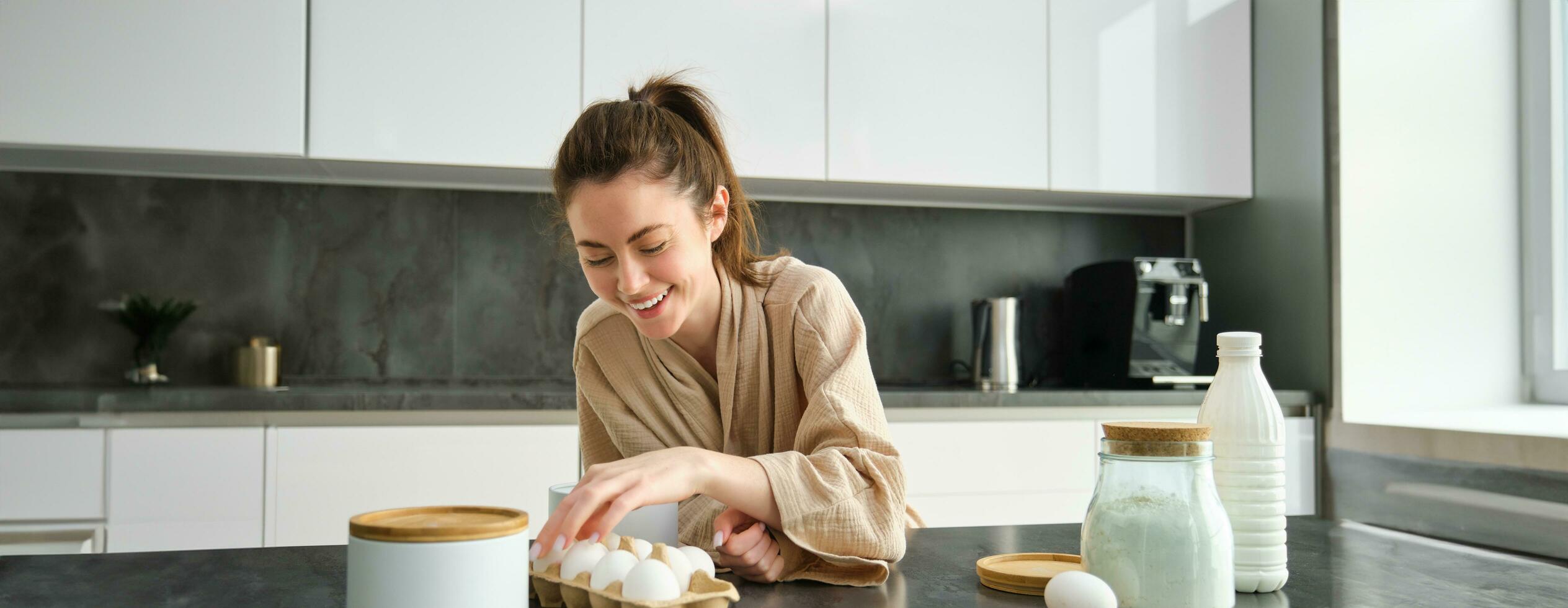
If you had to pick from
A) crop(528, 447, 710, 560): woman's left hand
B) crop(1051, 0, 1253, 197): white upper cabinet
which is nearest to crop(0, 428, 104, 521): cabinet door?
crop(528, 447, 710, 560): woman's left hand

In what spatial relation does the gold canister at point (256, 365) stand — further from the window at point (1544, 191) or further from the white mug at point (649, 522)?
the window at point (1544, 191)

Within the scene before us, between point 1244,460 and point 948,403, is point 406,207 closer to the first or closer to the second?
point 948,403

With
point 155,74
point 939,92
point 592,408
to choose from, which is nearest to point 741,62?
point 939,92

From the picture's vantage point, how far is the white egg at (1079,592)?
688 millimetres

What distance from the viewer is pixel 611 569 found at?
2.23ft

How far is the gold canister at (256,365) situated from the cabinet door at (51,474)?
1.55ft

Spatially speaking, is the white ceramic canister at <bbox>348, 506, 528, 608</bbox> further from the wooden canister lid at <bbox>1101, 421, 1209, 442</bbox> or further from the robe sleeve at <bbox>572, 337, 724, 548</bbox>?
the robe sleeve at <bbox>572, 337, 724, 548</bbox>

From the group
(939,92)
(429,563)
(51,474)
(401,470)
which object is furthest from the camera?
(939,92)

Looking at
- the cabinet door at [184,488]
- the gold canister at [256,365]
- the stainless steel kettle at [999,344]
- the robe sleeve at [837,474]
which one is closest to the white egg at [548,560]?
the robe sleeve at [837,474]

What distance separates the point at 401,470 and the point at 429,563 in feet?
5.28

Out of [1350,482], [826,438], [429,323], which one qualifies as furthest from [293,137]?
[1350,482]

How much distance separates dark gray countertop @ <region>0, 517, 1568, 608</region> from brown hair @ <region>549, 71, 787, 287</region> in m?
0.45

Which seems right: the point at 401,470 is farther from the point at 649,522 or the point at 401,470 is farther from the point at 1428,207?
the point at 1428,207

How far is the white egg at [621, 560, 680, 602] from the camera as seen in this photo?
0.65 meters
